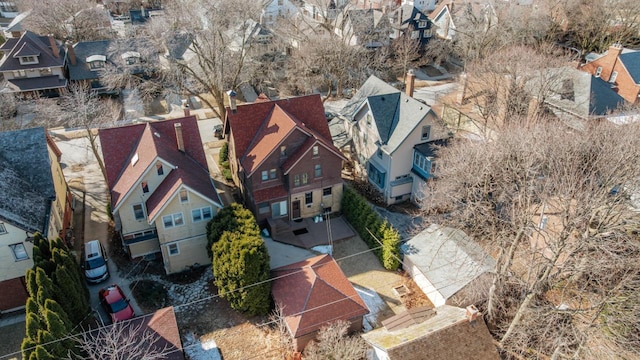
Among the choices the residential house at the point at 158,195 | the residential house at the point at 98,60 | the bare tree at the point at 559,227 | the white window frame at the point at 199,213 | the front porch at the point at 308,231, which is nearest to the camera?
the bare tree at the point at 559,227

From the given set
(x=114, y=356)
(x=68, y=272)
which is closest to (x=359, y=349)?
(x=114, y=356)

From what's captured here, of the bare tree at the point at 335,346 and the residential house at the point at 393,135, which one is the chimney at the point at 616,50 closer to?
the residential house at the point at 393,135

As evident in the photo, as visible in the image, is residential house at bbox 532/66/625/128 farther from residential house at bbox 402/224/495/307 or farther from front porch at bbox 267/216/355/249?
front porch at bbox 267/216/355/249

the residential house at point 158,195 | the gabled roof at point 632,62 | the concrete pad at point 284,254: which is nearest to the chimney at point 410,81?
the concrete pad at point 284,254

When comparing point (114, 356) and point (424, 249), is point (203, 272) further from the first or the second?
point (424, 249)

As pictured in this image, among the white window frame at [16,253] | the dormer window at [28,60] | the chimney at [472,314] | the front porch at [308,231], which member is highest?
the dormer window at [28,60]

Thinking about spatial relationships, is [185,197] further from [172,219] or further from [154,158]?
[154,158]
